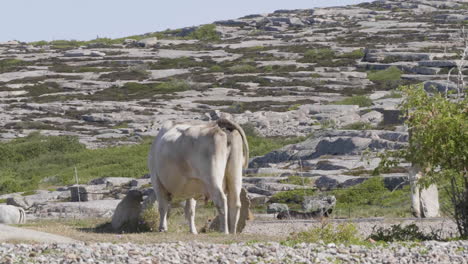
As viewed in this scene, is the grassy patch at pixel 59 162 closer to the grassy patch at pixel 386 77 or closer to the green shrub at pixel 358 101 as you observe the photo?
the green shrub at pixel 358 101

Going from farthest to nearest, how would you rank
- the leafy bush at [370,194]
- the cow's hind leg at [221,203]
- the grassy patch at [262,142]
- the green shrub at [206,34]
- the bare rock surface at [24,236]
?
the green shrub at [206,34] → the grassy patch at [262,142] → the leafy bush at [370,194] → the cow's hind leg at [221,203] → the bare rock surface at [24,236]

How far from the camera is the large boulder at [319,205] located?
2858 centimetres

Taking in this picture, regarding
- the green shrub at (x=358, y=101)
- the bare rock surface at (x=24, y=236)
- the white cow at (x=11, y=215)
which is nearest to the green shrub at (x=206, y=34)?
the green shrub at (x=358, y=101)

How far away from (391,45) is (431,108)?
358 feet

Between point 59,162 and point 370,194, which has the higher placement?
point 370,194

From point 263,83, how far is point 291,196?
66.7 meters

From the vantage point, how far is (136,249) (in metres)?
13.3

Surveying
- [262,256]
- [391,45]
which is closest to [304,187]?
[262,256]

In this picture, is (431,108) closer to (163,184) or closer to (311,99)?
(163,184)

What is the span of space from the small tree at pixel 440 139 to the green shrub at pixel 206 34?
5899 inches

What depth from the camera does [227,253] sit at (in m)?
13.4

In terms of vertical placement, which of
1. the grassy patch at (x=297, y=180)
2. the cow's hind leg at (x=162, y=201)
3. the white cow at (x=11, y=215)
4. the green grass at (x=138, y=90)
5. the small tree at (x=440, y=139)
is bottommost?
the green grass at (x=138, y=90)

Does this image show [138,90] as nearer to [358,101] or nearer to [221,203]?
[358,101]

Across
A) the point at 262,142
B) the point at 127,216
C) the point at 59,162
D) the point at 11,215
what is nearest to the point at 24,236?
the point at 127,216
